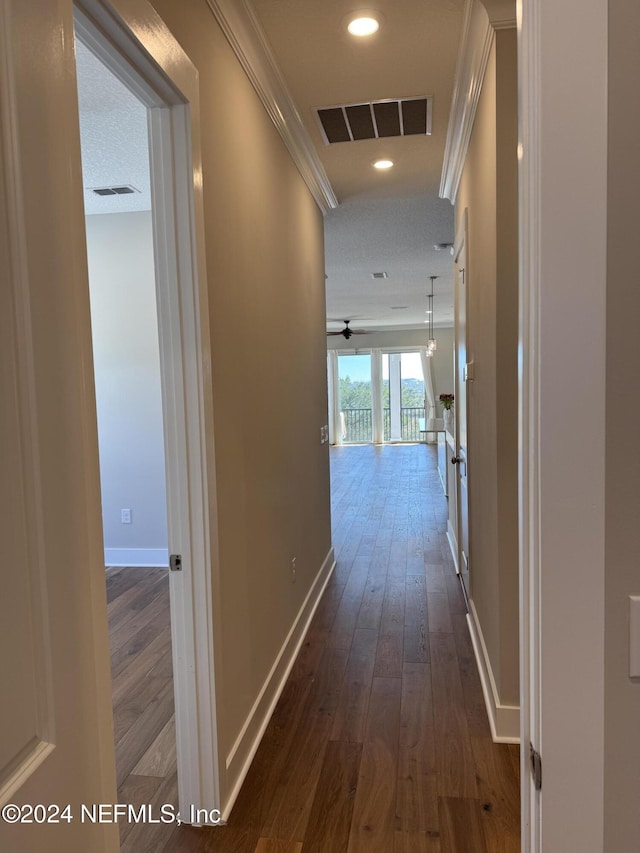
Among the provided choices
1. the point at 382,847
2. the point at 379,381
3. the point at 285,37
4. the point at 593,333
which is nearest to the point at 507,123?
the point at 285,37

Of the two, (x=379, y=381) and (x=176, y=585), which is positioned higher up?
(x=379, y=381)

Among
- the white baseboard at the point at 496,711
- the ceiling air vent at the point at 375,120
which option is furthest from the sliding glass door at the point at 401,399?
the white baseboard at the point at 496,711

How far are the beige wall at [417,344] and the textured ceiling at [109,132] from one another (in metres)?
9.55

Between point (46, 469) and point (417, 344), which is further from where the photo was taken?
point (417, 344)

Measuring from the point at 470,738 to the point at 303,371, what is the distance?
82.0 inches

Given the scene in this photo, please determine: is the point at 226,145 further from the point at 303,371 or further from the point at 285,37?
the point at 303,371

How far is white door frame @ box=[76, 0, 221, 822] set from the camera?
1642mm

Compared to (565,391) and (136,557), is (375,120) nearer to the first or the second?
(565,391)

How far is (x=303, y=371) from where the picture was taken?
3.48 m

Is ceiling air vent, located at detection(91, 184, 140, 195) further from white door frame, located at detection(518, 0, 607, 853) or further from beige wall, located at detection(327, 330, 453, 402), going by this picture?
beige wall, located at detection(327, 330, 453, 402)

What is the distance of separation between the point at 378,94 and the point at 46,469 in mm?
2627

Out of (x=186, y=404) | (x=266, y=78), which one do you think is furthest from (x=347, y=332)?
(x=186, y=404)

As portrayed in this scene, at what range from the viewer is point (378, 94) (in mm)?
2736

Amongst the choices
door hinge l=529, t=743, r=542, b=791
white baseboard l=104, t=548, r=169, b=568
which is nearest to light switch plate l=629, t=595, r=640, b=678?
door hinge l=529, t=743, r=542, b=791
